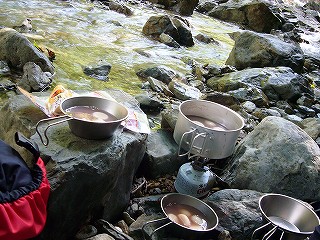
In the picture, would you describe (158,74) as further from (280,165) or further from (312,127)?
(280,165)

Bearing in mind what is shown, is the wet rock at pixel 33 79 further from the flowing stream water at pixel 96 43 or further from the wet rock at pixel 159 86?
the wet rock at pixel 159 86

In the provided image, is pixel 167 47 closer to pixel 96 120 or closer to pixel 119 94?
pixel 119 94

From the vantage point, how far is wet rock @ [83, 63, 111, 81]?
217 inches

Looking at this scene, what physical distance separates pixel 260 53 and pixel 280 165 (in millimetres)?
4203

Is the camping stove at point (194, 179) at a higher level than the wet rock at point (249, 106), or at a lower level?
higher

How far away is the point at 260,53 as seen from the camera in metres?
7.11

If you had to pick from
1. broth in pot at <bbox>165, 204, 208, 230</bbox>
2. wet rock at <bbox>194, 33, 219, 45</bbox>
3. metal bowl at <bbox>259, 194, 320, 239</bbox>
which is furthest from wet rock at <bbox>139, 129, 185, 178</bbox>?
wet rock at <bbox>194, 33, 219, 45</bbox>

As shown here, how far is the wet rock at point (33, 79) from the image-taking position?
4.45m

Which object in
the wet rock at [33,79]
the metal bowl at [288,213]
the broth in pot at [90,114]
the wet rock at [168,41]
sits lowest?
the wet rock at [168,41]

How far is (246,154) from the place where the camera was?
3430 millimetres

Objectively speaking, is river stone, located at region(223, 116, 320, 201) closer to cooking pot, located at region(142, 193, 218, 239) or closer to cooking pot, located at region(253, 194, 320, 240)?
cooking pot, located at region(253, 194, 320, 240)

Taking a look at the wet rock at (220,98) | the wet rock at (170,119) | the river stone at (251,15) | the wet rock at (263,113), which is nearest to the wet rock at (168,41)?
the wet rock at (263,113)

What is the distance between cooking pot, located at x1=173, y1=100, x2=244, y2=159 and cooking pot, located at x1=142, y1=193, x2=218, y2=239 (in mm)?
336

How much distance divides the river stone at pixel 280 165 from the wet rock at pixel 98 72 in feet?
8.70
